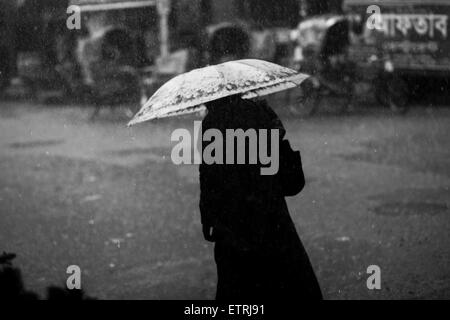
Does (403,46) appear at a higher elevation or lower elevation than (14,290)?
higher

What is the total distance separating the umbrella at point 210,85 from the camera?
3.11m

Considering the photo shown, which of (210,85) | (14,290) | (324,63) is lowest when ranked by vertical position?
(14,290)

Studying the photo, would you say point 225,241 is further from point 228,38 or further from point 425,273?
point 228,38

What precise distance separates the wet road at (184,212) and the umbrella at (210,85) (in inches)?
91.0

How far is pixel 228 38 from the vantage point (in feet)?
56.3

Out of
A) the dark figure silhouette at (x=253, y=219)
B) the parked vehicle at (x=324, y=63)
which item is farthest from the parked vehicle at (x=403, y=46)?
the dark figure silhouette at (x=253, y=219)

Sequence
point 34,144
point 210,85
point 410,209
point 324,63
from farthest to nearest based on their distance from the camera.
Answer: point 324,63
point 34,144
point 410,209
point 210,85

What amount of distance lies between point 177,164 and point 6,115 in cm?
797

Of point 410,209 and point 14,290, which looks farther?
point 410,209

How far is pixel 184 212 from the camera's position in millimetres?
7406

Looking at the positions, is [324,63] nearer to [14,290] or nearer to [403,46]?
[403,46]

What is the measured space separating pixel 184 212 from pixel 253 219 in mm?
4313

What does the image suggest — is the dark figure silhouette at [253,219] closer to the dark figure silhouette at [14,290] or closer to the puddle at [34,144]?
the dark figure silhouette at [14,290]

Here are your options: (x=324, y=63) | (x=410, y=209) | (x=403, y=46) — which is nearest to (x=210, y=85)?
(x=410, y=209)
